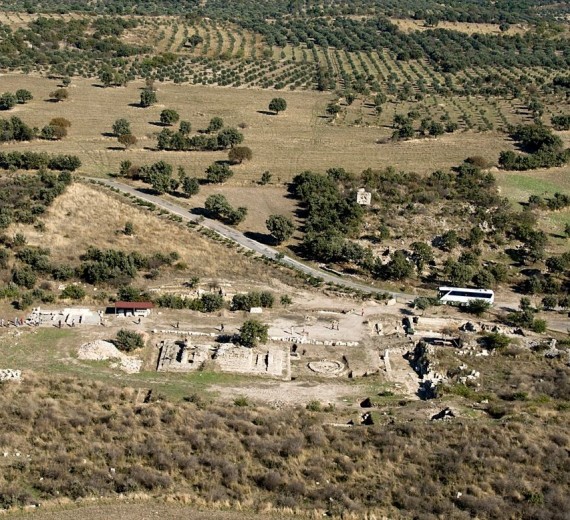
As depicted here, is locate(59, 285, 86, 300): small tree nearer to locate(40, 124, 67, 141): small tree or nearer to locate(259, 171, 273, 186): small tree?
locate(259, 171, 273, 186): small tree

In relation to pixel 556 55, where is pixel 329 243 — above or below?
below

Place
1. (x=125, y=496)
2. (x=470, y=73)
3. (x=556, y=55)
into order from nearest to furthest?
(x=125, y=496)
(x=470, y=73)
(x=556, y=55)

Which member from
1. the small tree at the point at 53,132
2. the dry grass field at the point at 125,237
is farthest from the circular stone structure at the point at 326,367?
the small tree at the point at 53,132

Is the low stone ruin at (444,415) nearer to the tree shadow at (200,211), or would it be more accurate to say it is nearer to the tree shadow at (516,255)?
the tree shadow at (516,255)

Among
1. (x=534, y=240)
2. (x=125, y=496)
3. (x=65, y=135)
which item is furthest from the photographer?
(x=65, y=135)

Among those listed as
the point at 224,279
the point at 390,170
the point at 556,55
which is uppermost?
the point at 556,55

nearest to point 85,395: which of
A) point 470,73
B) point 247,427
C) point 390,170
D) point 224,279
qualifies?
point 247,427

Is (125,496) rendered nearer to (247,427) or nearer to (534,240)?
(247,427)

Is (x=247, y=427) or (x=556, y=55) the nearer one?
(x=247, y=427)
